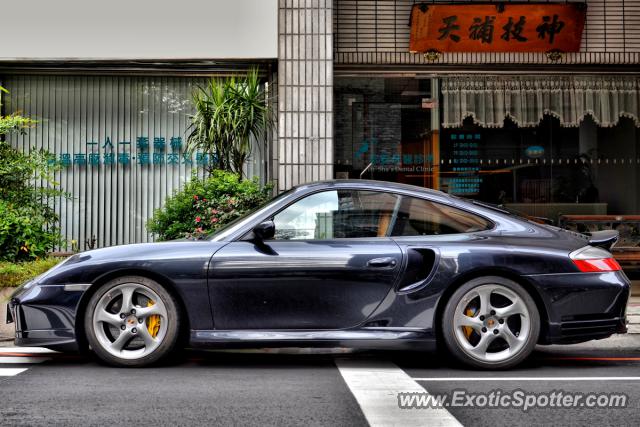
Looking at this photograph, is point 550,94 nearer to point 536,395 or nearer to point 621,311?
point 621,311

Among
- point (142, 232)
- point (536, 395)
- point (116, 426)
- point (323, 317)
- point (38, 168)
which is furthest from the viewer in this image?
point (142, 232)

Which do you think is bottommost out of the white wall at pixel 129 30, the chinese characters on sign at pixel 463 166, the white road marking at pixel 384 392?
the white road marking at pixel 384 392

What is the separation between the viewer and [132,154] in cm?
1188

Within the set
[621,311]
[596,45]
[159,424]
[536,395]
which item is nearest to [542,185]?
[596,45]

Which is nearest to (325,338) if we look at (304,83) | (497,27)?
(304,83)

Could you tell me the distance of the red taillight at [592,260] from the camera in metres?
5.80

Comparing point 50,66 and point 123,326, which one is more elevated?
point 50,66

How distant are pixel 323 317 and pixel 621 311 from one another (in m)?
2.03

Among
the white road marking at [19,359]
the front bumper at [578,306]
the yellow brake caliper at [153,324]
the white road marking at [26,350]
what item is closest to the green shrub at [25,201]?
the white road marking at [26,350]

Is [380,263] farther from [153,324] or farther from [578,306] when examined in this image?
[153,324]

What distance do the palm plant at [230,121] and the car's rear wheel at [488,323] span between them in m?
5.44

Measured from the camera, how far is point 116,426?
13.7 feet

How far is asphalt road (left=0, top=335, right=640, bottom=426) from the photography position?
4371mm

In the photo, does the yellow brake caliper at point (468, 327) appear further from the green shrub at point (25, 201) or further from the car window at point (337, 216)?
the green shrub at point (25, 201)
